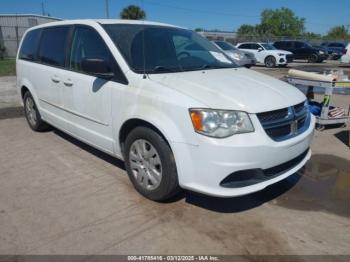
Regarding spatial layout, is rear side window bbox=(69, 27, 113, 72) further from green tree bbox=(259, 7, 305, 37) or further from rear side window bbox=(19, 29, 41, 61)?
green tree bbox=(259, 7, 305, 37)

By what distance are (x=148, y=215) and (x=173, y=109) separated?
1095 mm

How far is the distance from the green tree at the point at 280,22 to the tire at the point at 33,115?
95491mm

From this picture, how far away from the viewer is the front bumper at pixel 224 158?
9.03ft

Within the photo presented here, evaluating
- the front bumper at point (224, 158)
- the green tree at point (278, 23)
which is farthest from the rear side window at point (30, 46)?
the green tree at point (278, 23)

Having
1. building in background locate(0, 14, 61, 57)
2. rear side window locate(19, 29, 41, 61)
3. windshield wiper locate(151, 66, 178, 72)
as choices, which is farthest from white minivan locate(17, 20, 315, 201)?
building in background locate(0, 14, 61, 57)

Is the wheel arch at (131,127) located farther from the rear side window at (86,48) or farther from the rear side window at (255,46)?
the rear side window at (255,46)

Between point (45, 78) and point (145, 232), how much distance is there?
120 inches

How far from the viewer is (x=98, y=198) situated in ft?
11.5

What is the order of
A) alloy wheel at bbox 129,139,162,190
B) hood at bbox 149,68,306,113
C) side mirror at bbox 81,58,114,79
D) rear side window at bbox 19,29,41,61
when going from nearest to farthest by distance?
hood at bbox 149,68,306,113 → alloy wheel at bbox 129,139,162,190 → side mirror at bbox 81,58,114,79 → rear side window at bbox 19,29,41,61

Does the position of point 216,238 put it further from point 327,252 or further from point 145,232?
point 327,252

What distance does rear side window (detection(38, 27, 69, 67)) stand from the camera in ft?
14.5

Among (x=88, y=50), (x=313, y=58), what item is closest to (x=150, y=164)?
(x=88, y=50)

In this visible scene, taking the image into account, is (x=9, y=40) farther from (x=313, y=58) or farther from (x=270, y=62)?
(x=313, y=58)

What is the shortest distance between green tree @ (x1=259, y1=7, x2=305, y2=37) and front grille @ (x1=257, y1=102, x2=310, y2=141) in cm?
9670
